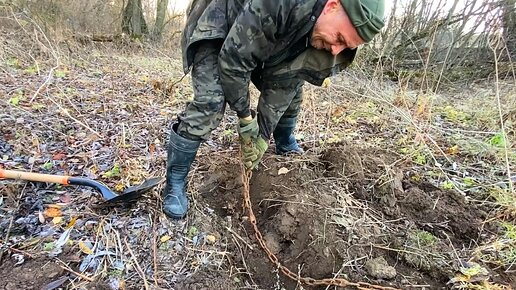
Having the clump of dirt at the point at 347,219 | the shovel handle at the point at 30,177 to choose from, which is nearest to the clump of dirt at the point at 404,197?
the clump of dirt at the point at 347,219

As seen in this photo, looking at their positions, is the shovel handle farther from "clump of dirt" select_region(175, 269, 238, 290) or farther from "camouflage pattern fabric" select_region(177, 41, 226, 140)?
"clump of dirt" select_region(175, 269, 238, 290)

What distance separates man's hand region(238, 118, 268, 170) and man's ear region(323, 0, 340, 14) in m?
0.69

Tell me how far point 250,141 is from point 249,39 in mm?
658

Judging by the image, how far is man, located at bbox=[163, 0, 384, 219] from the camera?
162 centimetres

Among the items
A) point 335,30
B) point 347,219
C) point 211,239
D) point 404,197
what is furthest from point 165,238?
point 404,197

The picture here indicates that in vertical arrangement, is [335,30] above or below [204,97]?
above

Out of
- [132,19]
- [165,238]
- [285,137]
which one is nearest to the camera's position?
[165,238]

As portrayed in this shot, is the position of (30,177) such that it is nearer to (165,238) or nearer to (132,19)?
(165,238)

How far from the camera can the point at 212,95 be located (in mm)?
1917

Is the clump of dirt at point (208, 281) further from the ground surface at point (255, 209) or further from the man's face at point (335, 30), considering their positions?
the man's face at point (335, 30)

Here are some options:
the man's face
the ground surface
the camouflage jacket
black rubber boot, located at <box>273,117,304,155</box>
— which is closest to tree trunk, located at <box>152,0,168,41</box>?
the ground surface

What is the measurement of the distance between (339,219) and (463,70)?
14.6ft

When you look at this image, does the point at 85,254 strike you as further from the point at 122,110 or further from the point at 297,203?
the point at 122,110

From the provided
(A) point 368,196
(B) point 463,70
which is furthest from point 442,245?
(B) point 463,70
